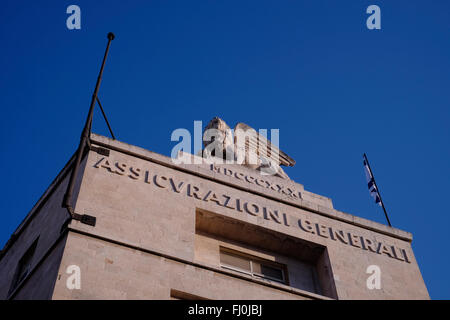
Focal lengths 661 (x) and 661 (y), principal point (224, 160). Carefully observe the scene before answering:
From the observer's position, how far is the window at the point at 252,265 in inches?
675

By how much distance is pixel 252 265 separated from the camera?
17.5 m

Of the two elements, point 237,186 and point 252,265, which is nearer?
point 252,265

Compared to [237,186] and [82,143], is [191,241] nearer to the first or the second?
[237,186]

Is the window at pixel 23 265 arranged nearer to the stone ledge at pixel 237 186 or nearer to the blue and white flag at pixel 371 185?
the stone ledge at pixel 237 186

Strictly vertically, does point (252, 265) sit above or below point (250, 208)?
below

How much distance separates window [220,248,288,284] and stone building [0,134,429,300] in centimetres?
3

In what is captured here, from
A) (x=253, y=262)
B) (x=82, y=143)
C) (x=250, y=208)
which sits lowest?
(x=253, y=262)

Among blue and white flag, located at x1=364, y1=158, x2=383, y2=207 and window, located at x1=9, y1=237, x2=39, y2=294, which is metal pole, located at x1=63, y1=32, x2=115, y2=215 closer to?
window, located at x1=9, y1=237, x2=39, y2=294

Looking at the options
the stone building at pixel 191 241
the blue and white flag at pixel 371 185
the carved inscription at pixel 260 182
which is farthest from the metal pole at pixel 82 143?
the blue and white flag at pixel 371 185

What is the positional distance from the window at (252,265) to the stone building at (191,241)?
3cm

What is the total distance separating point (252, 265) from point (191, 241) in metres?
2.32


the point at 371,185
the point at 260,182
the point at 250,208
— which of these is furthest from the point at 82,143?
the point at 371,185

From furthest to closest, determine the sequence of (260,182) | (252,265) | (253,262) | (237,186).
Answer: (260,182)
(237,186)
(253,262)
(252,265)
